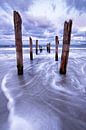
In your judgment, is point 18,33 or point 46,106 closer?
point 46,106

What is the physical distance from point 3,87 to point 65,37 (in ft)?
13.0

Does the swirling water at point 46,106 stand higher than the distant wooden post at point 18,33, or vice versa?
the distant wooden post at point 18,33

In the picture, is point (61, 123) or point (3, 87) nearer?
point (61, 123)

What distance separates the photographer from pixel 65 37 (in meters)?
7.29

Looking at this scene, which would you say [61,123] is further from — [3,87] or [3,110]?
[3,87]

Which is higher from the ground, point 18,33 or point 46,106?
point 18,33

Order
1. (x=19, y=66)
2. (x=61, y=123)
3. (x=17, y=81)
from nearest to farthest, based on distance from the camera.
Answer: (x=61, y=123), (x=17, y=81), (x=19, y=66)

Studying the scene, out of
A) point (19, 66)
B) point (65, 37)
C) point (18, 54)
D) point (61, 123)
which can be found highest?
point (65, 37)

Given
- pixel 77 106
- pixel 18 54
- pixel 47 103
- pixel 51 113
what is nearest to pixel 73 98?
pixel 77 106

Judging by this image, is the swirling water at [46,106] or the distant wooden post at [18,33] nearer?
the swirling water at [46,106]

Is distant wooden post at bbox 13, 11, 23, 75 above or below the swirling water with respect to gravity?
above

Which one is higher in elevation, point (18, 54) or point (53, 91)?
point (18, 54)

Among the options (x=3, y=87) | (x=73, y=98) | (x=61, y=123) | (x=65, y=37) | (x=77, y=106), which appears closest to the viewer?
(x=61, y=123)

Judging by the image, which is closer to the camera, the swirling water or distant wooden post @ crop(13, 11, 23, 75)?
the swirling water
